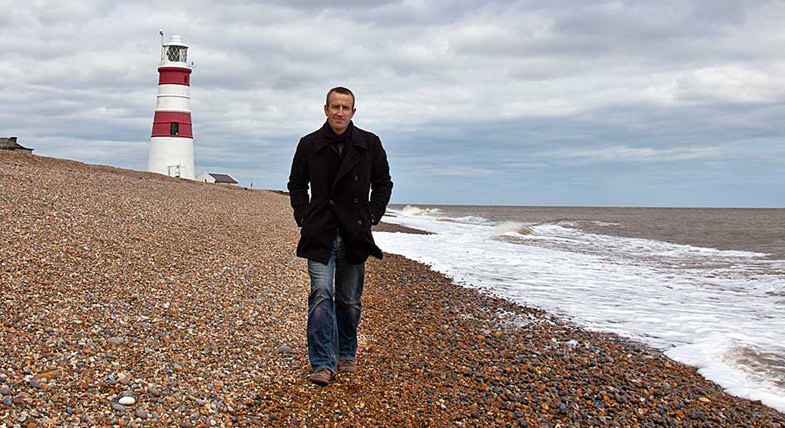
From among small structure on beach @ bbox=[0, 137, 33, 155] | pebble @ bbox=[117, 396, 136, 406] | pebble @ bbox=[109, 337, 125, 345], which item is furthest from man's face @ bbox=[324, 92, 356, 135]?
small structure on beach @ bbox=[0, 137, 33, 155]

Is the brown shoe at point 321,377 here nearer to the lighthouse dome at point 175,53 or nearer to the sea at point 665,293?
the sea at point 665,293

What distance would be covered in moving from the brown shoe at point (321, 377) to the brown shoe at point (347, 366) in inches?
10.8

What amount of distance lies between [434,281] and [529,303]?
80.8 inches

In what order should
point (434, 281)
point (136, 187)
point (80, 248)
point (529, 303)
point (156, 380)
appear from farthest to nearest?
1. point (136, 187)
2. point (434, 281)
3. point (529, 303)
4. point (80, 248)
5. point (156, 380)

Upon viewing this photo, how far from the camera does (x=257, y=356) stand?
5.25m

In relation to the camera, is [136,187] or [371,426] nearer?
[371,426]

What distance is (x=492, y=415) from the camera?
4605 millimetres

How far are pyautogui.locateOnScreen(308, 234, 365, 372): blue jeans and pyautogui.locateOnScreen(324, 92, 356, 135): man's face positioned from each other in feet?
2.65

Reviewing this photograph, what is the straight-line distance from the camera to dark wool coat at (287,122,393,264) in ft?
15.2

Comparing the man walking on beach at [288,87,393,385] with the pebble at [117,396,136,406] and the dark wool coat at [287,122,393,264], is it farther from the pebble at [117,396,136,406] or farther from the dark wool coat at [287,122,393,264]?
the pebble at [117,396,136,406]

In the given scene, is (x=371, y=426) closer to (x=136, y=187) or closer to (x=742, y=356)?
(x=742, y=356)

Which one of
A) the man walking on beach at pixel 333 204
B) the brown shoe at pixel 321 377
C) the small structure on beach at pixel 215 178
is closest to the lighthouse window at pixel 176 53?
the small structure on beach at pixel 215 178

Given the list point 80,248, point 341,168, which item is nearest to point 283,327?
point 341,168

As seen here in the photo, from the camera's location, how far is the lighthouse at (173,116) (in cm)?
3328
